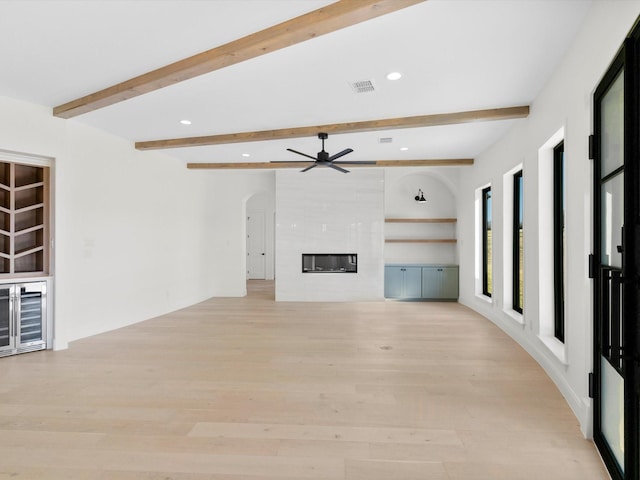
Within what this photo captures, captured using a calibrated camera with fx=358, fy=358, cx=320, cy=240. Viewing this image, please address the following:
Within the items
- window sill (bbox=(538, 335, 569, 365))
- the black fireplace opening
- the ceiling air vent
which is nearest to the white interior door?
the black fireplace opening

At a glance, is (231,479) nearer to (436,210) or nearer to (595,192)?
(595,192)

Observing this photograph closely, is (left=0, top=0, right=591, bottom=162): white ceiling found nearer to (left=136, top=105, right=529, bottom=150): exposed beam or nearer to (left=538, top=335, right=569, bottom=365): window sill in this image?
(left=136, top=105, right=529, bottom=150): exposed beam

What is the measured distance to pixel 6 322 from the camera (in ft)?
12.6

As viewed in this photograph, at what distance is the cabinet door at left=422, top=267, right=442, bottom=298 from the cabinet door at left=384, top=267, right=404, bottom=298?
18.5 inches

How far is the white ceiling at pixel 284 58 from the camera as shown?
2.26m

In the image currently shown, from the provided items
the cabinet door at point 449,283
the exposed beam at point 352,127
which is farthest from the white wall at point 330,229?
the exposed beam at point 352,127

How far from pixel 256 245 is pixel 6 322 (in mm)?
7309

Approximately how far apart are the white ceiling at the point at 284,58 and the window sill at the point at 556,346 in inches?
94.1

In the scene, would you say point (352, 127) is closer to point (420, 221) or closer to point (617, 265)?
point (617, 265)

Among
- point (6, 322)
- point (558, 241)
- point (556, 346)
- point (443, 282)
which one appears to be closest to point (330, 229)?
point (443, 282)

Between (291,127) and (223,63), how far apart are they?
1.98 meters

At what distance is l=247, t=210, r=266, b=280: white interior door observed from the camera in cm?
1099

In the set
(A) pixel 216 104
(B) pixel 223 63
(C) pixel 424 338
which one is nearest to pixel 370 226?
(C) pixel 424 338

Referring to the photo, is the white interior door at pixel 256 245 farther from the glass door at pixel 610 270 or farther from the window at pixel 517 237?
the glass door at pixel 610 270
